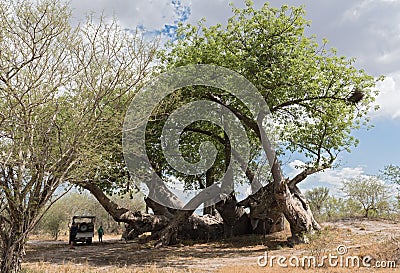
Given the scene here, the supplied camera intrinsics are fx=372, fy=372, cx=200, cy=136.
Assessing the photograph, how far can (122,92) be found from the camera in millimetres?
8641

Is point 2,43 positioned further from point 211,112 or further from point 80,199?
point 80,199

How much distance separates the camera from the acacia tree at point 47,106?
7.50 m

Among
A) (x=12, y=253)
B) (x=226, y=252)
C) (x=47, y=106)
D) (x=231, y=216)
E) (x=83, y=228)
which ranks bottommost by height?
(x=226, y=252)

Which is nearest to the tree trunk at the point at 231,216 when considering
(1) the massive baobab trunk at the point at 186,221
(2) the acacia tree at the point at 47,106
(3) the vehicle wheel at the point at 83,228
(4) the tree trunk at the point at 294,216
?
(1) the massive baobab trunk at the point at 186,221

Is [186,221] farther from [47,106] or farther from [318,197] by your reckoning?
[318,197]

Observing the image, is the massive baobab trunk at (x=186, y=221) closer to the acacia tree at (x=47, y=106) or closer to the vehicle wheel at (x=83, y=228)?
the vehicle wheel at (x=83, y=228)

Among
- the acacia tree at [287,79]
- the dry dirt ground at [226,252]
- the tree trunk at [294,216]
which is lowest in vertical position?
the dry dirt ground at [226,252]

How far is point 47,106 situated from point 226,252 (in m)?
10.0

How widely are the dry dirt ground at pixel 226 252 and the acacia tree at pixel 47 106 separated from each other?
3286mm

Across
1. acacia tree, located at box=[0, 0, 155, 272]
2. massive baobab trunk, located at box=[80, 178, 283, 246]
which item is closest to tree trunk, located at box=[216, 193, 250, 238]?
massive baobab trunk, located at box=[80, 178, 283, 246]

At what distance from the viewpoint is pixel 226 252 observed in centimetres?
1530

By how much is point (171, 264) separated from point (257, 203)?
8.60 meters

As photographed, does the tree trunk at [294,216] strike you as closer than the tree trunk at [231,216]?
Yes

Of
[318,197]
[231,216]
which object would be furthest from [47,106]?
[318,197]
